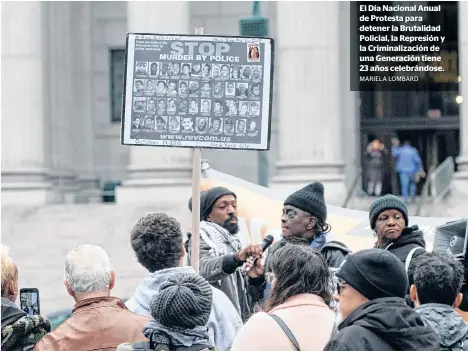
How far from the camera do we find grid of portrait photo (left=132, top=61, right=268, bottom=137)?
8.23 metres

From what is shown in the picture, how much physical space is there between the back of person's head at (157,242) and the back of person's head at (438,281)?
1288mm

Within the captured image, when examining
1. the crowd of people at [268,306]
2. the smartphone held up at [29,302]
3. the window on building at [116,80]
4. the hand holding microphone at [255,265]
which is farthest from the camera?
the window on building at [116,80]

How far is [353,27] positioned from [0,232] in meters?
8.78

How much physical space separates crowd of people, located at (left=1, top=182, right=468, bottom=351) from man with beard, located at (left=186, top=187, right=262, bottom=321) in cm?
28

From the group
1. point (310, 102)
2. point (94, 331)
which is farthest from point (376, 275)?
point (310, 102)

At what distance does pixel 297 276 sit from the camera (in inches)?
223

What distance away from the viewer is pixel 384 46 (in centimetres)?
2425

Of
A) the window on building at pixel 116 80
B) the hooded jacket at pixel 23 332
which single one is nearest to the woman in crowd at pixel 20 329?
the hooded jacket at pixel 23 332

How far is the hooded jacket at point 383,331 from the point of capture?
507 cm

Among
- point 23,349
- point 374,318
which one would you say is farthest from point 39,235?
point 374,318

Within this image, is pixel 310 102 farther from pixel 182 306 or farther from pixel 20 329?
pixel 182 306

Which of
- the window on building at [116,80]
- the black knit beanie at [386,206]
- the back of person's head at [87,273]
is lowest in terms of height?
the back of person's head at [87,273]

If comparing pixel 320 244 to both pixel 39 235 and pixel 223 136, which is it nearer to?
pixel 223 136

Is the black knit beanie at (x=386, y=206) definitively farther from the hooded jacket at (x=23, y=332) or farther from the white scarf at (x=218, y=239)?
the hooded jacket at (x=23, y=332)
